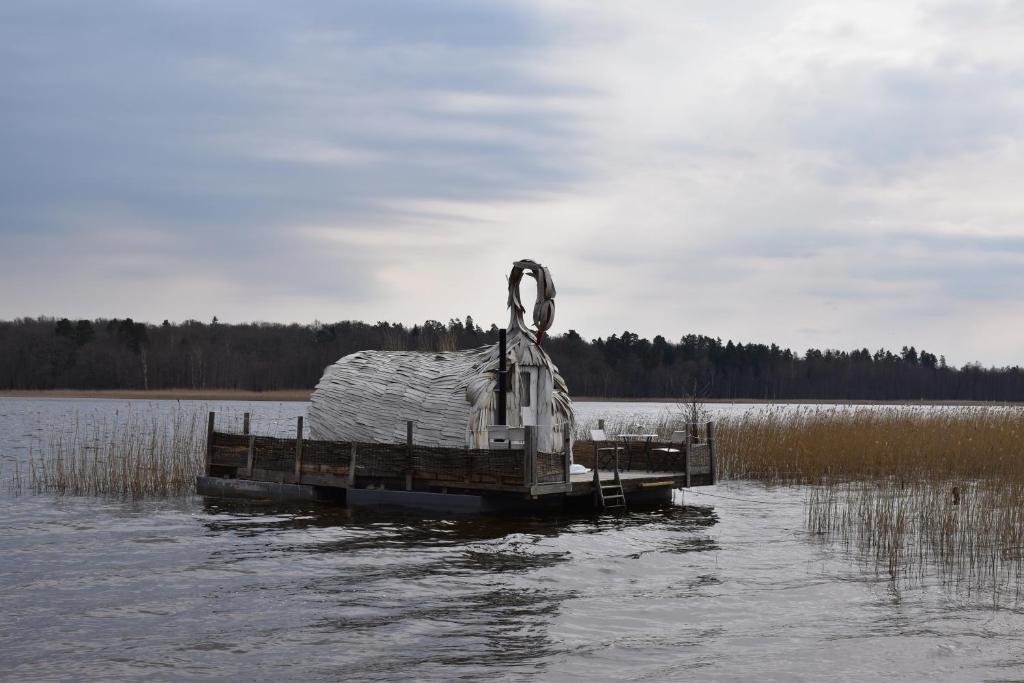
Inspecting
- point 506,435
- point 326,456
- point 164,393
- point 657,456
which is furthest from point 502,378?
point 164,393

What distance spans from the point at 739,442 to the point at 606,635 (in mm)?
20331

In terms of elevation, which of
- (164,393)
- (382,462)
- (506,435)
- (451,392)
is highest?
(164,393)

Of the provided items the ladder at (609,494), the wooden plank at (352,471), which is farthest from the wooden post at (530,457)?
the wooden plank at (352,471)

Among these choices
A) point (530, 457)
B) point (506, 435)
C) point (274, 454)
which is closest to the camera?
point (530, 457)

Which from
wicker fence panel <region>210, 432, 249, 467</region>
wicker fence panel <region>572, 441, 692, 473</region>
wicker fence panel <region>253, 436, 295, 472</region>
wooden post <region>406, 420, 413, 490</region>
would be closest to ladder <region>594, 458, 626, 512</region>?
wicker fence panel <region>572, 441, 692, 473</region>

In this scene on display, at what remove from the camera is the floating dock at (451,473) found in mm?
21344

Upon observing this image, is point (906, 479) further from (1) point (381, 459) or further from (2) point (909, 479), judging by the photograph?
(1) point (381, 459)

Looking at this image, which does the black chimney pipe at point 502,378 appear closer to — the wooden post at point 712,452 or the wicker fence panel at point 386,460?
the wicker fence panel at point 386,460

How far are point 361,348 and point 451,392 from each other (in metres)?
75.3

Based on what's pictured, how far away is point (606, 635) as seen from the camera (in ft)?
40.4

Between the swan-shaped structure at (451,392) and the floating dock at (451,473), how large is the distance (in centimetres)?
104

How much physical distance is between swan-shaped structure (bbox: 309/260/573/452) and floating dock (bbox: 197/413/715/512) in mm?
1040

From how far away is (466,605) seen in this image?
44.8 ft

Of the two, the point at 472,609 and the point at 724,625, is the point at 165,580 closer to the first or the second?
the point at 472,609
